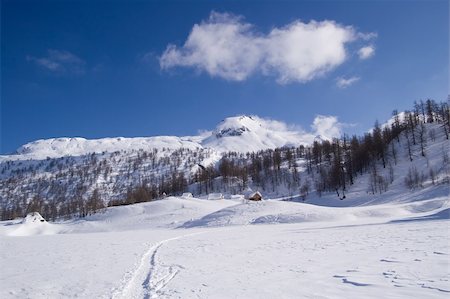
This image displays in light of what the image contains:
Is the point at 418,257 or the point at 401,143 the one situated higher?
the point at 401,143

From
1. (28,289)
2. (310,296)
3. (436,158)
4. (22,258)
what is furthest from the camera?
(436,158)

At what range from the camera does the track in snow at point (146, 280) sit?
11391mm

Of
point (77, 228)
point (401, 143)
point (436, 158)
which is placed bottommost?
point (77, 228)

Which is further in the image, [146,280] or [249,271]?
[249,271]

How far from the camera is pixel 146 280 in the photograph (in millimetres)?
13375

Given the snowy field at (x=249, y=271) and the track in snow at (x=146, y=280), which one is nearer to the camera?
the snowy field at (x=249, y=271)

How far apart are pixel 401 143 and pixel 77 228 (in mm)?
95113

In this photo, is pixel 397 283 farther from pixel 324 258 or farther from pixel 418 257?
pixel 324 258

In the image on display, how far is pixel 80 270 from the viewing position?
16422mm

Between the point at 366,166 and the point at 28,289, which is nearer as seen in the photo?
the point at 28,289

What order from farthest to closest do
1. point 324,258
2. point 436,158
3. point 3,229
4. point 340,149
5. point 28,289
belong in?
1. point 340,149
2. point 436,158
3. point 3,229
4. point 324,258
5. point 28,289

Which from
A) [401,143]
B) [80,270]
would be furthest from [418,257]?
[401,143]

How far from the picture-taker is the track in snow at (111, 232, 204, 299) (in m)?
11.4

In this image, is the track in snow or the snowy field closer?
the snowy field
